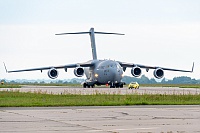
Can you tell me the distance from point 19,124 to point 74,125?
180cm

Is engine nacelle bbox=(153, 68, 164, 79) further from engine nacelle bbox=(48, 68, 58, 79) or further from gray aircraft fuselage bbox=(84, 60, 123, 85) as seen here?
engine nacelle bbox=(48, 68, 58, 79)

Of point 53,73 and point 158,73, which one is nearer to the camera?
point 53,73

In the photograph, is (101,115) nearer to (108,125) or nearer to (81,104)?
(108,125)

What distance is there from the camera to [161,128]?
58.0ft

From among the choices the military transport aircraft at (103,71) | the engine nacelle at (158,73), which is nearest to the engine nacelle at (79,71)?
the military transport aircraft at (103,71)

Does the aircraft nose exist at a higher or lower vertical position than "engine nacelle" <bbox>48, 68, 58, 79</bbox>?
lower

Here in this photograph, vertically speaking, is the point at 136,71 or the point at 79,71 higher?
the point at 79,71

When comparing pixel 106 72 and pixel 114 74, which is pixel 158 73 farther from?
pixel 106 72

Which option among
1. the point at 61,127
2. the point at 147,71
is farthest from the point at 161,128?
the point at 147,71

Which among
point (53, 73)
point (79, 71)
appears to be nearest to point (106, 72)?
point (79, 71)

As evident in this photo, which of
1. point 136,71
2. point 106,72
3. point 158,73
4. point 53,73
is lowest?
point 158,73

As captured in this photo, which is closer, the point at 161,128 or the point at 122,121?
the point at 161,128

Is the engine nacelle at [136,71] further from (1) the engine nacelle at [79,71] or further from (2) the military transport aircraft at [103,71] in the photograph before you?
(1) the engine nacelle at [79,71]

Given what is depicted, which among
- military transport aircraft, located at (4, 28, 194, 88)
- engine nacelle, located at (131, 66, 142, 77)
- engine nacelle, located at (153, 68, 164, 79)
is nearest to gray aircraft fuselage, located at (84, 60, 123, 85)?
military transport aircraft, located at (4, 28, 194, 88)
